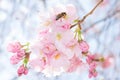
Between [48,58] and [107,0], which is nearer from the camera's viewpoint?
[48,58]

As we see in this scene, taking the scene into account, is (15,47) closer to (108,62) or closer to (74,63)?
(74,63)

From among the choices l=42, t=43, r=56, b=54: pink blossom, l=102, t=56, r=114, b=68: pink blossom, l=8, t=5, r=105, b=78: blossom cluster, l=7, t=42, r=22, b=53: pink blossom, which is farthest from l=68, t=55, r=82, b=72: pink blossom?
l=102, t=56, r=114, b=68: pink blossom

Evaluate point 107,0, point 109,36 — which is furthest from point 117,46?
point 107,0

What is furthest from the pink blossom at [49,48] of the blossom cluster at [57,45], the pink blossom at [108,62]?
the pink blossom at [108,62]

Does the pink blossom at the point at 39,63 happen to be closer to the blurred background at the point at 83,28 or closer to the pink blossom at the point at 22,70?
the pink blossom at the point at 22,70

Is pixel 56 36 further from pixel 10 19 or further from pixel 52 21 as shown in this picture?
pixel 10 19

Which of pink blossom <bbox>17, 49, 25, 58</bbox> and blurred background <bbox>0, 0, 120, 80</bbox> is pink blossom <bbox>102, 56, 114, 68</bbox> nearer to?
blurred background <bbox>0, 0, 120, 80</bbox>

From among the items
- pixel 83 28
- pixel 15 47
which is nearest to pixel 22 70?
pixel 15 47

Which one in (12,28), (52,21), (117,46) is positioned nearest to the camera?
(52,21)
